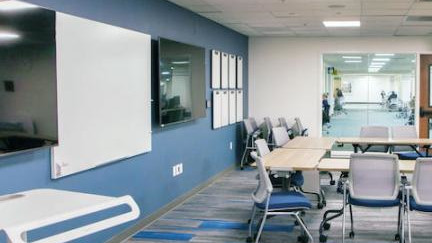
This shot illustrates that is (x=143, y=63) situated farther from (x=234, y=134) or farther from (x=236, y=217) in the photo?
(x=234, y=134)

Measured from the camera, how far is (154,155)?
5.58 m

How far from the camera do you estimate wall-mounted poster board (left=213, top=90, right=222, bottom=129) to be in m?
7.79

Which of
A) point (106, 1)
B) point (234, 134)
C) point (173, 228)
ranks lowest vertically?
point (173, 228)

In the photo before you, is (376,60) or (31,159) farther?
(376,60)

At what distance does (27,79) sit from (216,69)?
188 inches

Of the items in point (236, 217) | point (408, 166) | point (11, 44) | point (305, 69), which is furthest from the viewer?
point (305, 69)

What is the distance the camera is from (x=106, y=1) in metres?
4.53

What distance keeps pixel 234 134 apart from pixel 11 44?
639 cm

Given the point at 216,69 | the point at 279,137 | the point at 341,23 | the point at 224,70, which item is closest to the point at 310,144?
the point at 279,137

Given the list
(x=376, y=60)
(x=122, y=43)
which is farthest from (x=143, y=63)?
(x=376, y=60)

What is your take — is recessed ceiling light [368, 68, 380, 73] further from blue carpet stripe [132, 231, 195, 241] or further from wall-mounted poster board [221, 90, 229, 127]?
blue carpet stripe [132, 231, 195, 241]

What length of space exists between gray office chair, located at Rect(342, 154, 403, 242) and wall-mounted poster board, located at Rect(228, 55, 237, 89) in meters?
4.45

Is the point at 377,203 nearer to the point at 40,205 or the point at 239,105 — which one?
the point at 40,205

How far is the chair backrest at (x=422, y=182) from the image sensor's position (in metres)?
4.30
